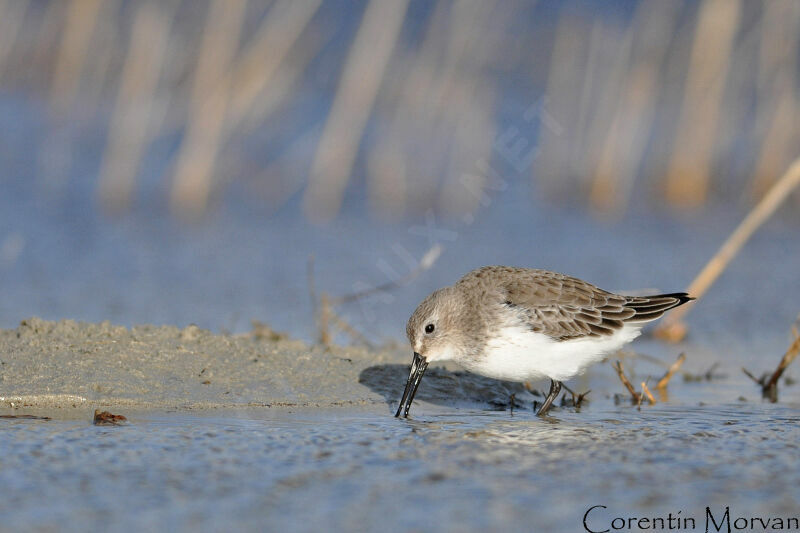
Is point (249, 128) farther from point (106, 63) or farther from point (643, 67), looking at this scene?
point (643, 67)

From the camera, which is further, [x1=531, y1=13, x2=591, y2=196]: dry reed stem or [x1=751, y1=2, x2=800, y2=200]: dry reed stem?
[x1=531, y1=13, x2=591, y2=196]: dry reed stem

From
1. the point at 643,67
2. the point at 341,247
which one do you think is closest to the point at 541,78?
the point at 643,67

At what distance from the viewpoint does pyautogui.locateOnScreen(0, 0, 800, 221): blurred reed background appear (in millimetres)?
15156

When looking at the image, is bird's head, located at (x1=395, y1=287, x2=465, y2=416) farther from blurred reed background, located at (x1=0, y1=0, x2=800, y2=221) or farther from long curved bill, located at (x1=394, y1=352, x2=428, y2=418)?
blurred reed background, located at (x1=0, y1=0, x2=800, y2=221)

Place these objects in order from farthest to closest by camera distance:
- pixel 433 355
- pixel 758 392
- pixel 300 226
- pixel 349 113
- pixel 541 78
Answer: pixel 541 78, pixel 349 113, pixel 300 226, pixel 758 392, pixel 433 355

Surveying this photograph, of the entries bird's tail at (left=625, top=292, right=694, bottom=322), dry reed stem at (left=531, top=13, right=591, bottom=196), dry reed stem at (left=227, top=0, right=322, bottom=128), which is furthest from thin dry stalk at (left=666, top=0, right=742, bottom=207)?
bird's tail at (left=625, top=292, right=694, bottom=322)

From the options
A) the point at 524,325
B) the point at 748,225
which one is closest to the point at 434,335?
the point at 524,325

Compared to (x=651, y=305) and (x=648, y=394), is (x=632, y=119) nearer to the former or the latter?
(x=651, y=305)

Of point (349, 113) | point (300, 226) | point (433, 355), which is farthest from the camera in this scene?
point (349, 113)

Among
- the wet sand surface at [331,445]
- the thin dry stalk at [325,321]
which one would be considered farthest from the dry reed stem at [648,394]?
the thin dry stalk at [325,321]

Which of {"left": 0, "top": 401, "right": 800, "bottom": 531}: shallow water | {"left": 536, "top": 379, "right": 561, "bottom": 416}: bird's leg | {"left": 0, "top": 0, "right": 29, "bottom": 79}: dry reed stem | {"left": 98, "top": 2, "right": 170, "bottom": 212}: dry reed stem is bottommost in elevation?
{"left": 0, "top": 401, "right": 800, "bottom": 531}: shallow water

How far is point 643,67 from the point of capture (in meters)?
18.3

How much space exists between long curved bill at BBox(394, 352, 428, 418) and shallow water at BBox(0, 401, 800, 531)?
0.36 ft

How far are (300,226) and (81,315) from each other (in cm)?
507
